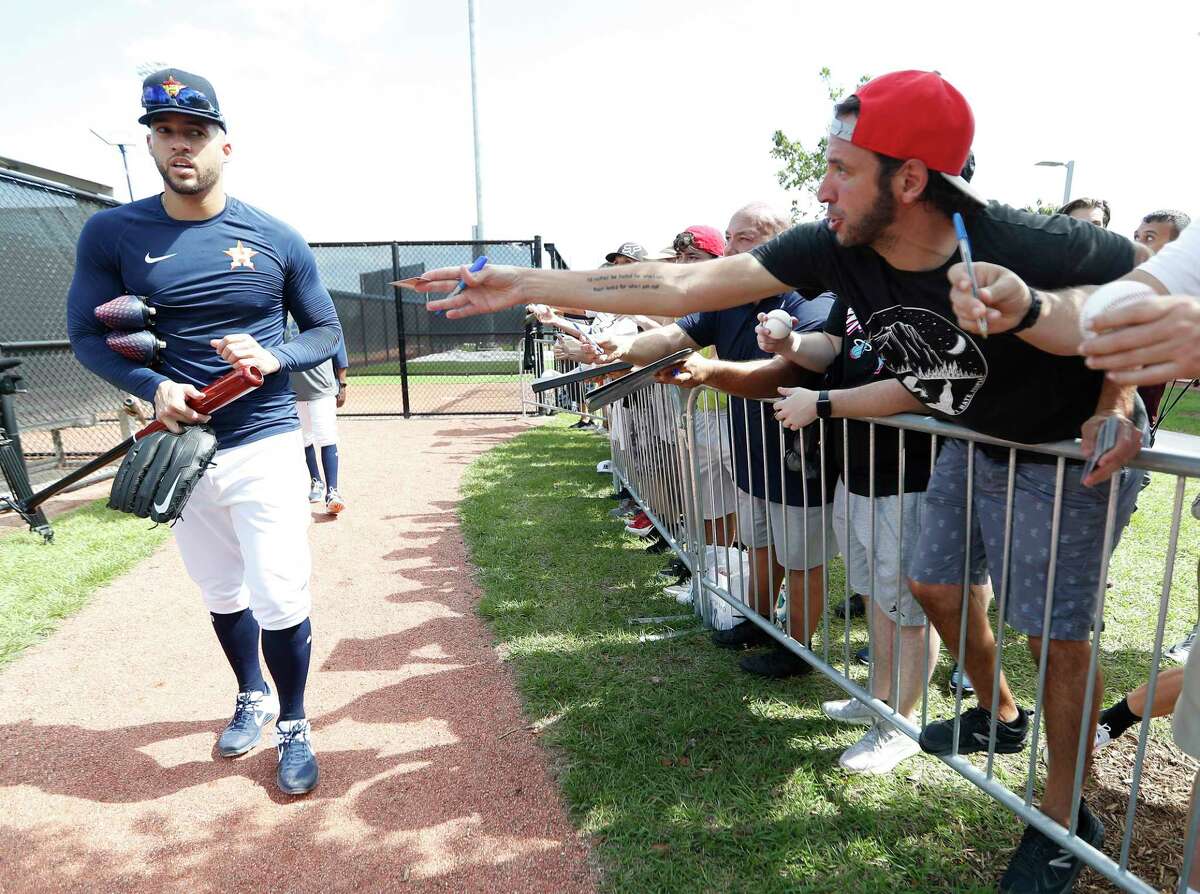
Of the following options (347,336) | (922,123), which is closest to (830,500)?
(922,123)

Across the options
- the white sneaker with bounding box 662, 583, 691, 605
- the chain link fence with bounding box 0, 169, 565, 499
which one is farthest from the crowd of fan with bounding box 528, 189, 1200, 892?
the chain link fence with bounding box 0, 169, 565, 499

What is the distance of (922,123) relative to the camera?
1682 mm

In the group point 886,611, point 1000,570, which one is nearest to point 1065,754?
point 1000,570

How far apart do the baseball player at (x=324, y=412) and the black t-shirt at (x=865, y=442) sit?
176 inches

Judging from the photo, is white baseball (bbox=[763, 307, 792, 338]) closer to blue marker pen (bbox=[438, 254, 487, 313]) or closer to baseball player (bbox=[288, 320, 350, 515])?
blue marker pen (bbox=[438, 254, 487, 313])

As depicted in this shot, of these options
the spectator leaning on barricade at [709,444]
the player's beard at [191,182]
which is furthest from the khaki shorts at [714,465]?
the player's beard at [191,182]

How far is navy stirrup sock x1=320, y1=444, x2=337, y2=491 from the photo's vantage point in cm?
635

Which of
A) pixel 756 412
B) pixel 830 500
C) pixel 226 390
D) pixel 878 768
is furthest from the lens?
pixel 756 412

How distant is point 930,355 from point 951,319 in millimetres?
129

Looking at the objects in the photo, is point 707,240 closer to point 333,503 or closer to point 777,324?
point 777,324

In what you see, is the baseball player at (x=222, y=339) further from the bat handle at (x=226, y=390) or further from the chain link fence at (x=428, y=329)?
the chain link fence at (x=428, y=329)

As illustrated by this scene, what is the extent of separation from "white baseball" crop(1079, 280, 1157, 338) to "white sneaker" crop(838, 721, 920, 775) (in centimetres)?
192

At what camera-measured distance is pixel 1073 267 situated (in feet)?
5.19

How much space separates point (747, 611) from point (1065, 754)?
4.54 ft
